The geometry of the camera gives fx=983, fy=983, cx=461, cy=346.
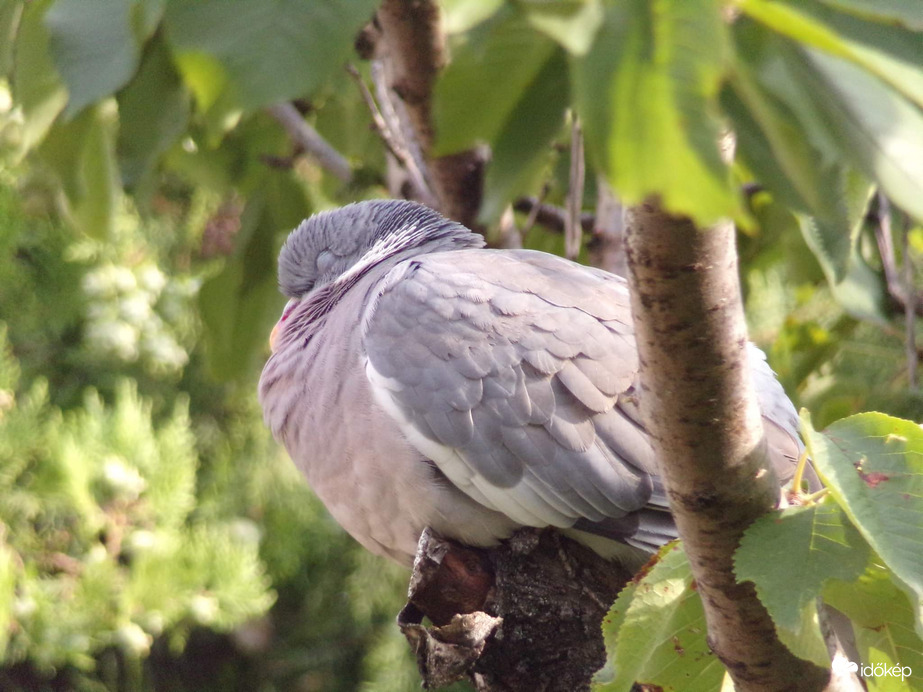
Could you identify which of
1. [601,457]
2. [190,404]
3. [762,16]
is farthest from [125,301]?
[762,16]

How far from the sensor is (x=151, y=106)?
906 mm

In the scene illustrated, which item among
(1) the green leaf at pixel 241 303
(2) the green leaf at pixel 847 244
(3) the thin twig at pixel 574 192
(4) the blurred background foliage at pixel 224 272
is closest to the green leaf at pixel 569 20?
(4) the blurred background foliage at pixel 224 272

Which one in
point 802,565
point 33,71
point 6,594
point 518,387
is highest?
point 33,71

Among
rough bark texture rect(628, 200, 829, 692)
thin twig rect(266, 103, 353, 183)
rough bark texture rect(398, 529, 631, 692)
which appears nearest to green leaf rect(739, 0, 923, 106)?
rough bark texture rect(628, 200, 829, 692)

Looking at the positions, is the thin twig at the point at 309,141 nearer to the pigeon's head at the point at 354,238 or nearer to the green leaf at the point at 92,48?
the pigeon's head at the point at 354,238

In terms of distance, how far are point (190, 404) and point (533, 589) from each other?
2.15m

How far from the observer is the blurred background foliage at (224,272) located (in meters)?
0.37

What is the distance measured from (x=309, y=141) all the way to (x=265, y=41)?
1204 millimetres

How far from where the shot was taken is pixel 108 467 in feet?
7.82

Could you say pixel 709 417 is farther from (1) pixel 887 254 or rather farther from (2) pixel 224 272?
(2) pixel 224 272

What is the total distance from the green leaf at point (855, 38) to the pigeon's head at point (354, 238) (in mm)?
1189

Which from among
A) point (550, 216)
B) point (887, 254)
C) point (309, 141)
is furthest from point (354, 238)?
point (887, 254)

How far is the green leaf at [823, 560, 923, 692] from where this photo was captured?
0.75m

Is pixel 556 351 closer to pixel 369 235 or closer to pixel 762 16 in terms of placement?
pixel 369 235
